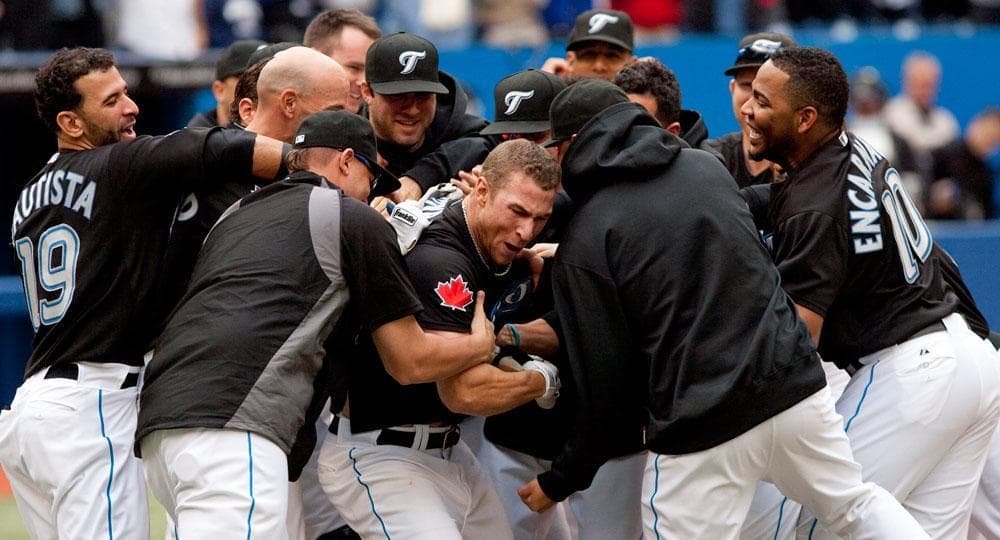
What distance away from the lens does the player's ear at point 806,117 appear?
18.8 feet

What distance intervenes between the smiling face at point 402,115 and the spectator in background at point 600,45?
1.28 m

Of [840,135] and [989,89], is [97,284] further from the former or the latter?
[989,89]

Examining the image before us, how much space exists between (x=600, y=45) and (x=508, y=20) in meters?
5.63

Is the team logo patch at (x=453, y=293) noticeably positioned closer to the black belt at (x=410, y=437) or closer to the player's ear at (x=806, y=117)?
the black belt at (x=410, y=437)

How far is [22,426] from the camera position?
18.6 ft

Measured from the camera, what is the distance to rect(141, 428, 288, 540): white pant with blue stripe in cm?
489

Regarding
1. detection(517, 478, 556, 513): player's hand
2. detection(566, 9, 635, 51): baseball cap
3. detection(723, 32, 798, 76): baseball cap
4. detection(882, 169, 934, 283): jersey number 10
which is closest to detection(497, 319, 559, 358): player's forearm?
detection(517, 478, 556, 513): player's hand

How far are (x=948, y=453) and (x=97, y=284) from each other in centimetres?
334

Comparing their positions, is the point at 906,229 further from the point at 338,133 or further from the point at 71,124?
the point at 71,124

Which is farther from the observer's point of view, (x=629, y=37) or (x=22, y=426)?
(x=629, y=37)

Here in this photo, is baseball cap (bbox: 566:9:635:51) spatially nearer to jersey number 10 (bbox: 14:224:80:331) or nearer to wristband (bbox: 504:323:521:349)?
wristband (bbox: 504:323:521:349)

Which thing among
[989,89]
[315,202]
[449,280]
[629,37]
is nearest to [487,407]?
[449,280]

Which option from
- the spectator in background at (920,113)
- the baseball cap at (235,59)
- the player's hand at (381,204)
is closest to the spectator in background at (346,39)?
the baseball cap at (235,59)

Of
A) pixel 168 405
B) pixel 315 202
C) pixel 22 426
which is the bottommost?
pixel 22 426
